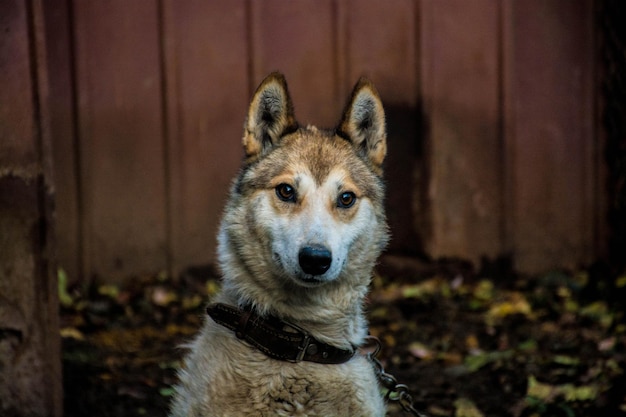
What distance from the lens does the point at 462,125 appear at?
22.8 ft

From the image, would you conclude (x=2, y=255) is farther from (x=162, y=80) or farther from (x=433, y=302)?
(x=433, y=302)

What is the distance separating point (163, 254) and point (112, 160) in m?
0.80

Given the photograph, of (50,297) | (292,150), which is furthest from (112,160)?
(292,150)

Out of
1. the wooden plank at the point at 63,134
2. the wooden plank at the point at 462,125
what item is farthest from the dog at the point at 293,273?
the wooden plank at the point at 462,125

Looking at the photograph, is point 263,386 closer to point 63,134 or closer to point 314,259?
point 314,259

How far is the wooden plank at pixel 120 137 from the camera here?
6285 millimetres

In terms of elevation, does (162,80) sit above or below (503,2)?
below

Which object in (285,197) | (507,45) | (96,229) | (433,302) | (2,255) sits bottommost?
(433,302)

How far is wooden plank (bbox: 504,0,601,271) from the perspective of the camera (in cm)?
693

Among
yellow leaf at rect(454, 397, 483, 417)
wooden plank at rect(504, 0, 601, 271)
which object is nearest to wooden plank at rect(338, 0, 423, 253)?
wooden plank at rect(504, 0, 601, 271)

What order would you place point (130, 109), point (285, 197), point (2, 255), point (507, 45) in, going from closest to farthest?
point (285, 197) → point (2, 255) → point (130, 109) → point (507, 45)

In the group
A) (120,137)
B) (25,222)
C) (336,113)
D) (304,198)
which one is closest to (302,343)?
(304,198)

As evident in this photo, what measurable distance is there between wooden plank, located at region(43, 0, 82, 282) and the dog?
9.71ft

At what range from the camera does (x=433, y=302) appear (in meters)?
6.55
